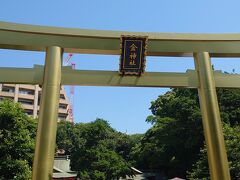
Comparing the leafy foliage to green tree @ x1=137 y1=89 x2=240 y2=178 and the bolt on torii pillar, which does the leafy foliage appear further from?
the bolt on torii pillar

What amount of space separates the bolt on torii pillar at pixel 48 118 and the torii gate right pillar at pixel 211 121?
12.3ft

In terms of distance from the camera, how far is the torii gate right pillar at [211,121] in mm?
7133

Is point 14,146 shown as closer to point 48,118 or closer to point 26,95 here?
point 48,118

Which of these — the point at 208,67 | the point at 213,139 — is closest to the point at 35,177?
the point at 213,139

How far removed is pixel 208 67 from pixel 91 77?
10.4 feet

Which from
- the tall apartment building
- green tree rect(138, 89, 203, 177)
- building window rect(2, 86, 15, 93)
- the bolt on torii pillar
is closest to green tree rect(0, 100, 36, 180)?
the bolt on torii pillar

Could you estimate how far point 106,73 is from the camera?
7.91 metres

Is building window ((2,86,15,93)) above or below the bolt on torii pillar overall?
above

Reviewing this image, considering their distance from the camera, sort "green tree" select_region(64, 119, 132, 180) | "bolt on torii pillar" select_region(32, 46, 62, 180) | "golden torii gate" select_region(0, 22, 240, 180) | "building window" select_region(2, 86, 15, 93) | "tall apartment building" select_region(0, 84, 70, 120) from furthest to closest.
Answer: "tall apartment building" select_region(0, 84, 70, 120), "building window" select_region(2, 86, 15, 93), "green tree" select_region(64, 119, 132, 180), "golden torii gate" select_region(0, 22, 240, 180), "bolt on torii pillar" select_region(32, 46, 62, 180)

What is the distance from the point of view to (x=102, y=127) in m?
31.6

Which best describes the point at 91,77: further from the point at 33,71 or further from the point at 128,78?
the point at 33,71

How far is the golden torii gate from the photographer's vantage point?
7.12 m

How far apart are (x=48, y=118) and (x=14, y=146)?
6541mm

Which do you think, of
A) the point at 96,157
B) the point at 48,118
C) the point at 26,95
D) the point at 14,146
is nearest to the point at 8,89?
the point at 26,95
